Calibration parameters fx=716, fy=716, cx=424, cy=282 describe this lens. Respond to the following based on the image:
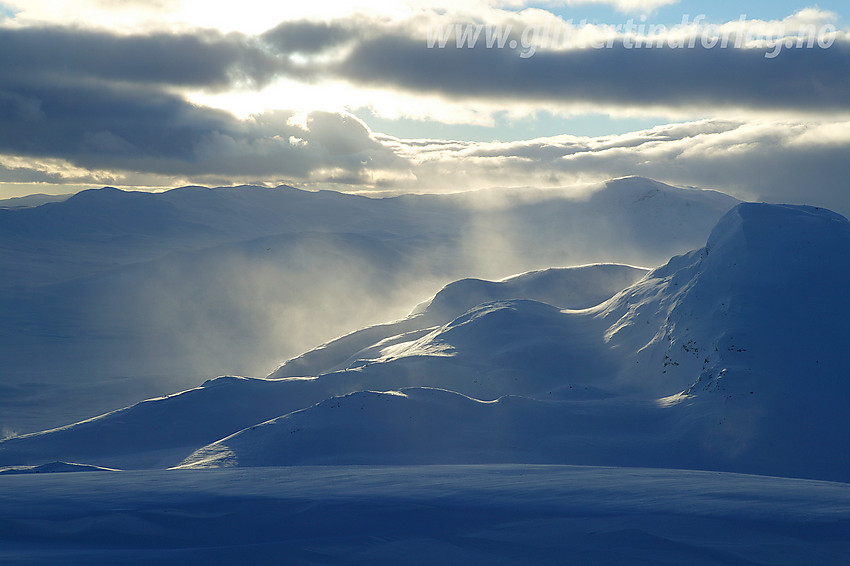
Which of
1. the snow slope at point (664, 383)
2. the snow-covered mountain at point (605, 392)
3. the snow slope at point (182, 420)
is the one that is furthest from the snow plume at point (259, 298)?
the snow slope at point (664, 383)

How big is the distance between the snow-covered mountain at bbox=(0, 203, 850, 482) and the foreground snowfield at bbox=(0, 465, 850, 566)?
19.1ft

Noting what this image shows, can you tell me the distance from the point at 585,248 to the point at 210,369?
282 feet

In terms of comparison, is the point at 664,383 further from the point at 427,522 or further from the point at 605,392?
the point at 427,522

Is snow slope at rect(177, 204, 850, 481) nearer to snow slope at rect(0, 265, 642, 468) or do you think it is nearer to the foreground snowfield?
snow slope at rect(0, 265, 642, 468)

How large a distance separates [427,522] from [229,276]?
97706 millimetres

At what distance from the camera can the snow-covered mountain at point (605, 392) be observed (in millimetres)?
14828

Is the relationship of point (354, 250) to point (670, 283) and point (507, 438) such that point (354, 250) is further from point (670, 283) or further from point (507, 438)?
point (507, 438)

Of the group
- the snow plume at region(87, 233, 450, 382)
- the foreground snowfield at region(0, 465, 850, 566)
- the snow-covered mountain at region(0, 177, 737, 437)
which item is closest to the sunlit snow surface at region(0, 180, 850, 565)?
the foreground snowfield at region(0, 465, 850, 566)

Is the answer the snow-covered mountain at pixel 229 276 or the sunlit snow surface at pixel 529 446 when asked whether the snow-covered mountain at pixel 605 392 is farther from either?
the snow-covered mountain at pixel 229 276

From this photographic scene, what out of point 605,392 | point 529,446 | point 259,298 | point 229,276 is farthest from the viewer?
point 229,276

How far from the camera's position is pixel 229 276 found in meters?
101

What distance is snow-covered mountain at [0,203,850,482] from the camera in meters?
14.8

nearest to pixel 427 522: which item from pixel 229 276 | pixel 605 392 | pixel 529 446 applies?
pixel 529 446

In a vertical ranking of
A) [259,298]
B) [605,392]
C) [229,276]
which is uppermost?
[229,276]
